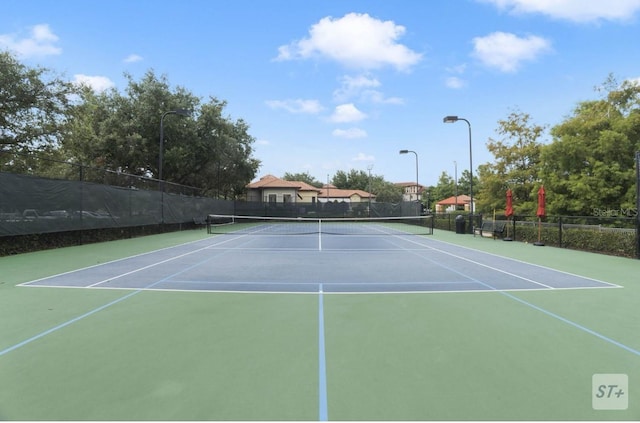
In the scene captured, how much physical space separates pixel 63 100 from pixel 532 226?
2731 centimetres

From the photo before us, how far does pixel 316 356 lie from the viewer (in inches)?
152

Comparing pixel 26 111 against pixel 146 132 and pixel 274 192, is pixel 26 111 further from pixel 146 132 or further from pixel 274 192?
pixel 274 192

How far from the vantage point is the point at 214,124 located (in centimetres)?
3039

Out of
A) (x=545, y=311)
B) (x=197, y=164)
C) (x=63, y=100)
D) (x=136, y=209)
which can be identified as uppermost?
(x=63, y=100)

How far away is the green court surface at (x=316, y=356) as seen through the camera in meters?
2.88

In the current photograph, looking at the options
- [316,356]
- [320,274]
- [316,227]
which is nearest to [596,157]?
[316,227]

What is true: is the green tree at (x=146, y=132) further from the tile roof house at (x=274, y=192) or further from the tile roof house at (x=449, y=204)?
the tile roof house at (x=449, y=204)

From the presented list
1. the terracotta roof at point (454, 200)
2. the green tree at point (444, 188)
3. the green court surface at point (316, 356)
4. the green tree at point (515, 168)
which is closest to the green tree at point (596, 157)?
the green tree at point (515, 168)

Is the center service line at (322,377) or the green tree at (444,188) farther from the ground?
the green tree at (444,188)

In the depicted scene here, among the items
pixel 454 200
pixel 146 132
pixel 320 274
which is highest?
pixel 146 132

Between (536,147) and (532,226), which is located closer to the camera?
(532,226)

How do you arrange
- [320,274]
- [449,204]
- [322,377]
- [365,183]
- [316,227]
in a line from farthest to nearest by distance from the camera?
1. [365,183]
2. [449,204]
3. [316,227]
4. [320,274]
5. [322,377]

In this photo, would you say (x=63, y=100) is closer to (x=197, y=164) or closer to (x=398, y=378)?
(x=197, y=164)

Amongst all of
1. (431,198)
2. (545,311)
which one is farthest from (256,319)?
(431,198)
